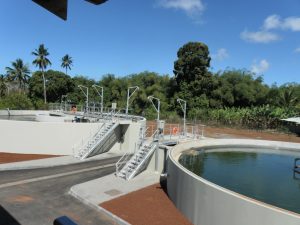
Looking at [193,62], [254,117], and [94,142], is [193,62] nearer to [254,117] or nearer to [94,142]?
[254,117]

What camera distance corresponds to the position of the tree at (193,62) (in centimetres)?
6224

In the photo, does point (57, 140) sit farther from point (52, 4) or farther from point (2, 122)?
point (52, 4)

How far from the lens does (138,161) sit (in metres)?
22.8

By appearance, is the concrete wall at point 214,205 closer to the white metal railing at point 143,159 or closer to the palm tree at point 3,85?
the white metal railing at point 143,159

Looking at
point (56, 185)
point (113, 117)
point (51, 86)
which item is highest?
point (51, 86)

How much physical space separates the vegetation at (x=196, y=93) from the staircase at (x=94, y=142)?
1104 inches

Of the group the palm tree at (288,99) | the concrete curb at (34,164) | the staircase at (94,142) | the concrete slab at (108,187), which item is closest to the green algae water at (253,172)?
the concrete slab at (108,187)

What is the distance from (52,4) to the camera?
321 cm

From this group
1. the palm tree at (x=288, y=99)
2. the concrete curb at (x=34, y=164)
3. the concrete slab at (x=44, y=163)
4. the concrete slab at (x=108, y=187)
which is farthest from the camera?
the palm tree at (x=288, y=99)

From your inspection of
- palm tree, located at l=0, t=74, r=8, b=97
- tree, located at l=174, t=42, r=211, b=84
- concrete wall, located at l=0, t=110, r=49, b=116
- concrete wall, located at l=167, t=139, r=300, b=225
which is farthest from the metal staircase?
palm tree, located at l=0, t=74, r=8, b=97

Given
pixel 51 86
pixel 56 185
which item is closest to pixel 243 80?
pixel 51 86

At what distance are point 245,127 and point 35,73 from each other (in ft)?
150

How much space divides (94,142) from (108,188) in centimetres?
1045

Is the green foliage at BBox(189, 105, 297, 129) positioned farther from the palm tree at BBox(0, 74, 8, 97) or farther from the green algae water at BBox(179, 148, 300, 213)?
the palm tree at BBox(0, 74, 8, 97)
